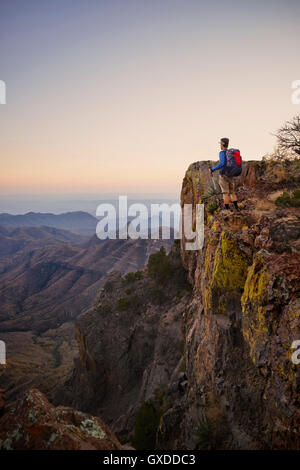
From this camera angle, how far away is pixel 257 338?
24.7 feet

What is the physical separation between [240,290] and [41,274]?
19107 centimetres

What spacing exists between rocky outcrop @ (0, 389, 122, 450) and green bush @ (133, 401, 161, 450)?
10711 millimetres

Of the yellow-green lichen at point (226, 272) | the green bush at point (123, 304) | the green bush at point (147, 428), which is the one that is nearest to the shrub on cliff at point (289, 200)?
the yellow-green lichen at point (226, 272)

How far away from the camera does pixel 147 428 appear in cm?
1662

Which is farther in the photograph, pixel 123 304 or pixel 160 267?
pixel 123 304

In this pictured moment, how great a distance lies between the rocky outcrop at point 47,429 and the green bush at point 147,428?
10711 mm

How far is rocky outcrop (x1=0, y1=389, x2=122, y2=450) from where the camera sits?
20.6ft

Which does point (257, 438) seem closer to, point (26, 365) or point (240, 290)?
point (240, 290)

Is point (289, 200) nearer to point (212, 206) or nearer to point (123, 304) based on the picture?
point (212, 206)

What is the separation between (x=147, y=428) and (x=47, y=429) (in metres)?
13.1

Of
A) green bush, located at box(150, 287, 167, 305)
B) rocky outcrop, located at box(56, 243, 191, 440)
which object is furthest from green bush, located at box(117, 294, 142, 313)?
green bush, located at box(150, 287, 167, 305)

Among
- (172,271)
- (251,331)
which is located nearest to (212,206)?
(251,331)
